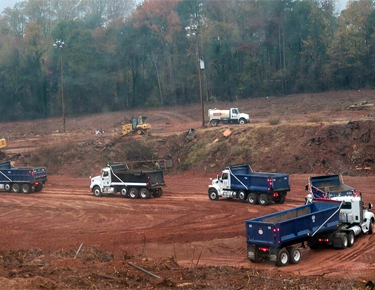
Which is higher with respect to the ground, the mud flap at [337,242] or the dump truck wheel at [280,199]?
the mud flap at [337,242]

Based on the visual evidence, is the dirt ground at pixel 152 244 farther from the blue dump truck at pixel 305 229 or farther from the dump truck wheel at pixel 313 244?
the blue dump truck at pixel 305 229

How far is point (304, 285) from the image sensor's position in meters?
14.4

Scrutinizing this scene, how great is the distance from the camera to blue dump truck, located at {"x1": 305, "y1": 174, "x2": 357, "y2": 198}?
2564cm

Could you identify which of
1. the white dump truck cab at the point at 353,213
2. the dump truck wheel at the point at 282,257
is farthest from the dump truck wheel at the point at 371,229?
the dump truck wheel at the point at 282,257

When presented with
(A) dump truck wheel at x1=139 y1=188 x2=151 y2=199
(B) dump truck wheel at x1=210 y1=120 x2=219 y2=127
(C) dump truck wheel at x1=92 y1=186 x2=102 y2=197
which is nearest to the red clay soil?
(C) dump truck wheel at x1=92 y1=186 x2=102 y2=197

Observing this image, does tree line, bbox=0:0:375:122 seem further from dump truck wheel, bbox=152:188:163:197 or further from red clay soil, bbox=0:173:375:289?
dump truck wheel, bbox=152:188:163:197

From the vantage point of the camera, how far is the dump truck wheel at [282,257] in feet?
61.4

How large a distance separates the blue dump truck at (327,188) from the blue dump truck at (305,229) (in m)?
2.36

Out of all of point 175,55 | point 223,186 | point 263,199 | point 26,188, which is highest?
point 175,55

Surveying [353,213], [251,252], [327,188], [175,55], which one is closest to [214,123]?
[175,55]

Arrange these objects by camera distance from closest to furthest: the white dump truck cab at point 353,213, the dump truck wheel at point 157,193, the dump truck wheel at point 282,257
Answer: the dump truck wheel at point 282,257 → the white dump truck cab at point 353,213 → the dump truck wheel at point 157,193

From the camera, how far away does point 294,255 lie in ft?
63.0

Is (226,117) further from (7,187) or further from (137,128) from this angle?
(7,187)

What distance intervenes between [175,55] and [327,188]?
2416 inches
